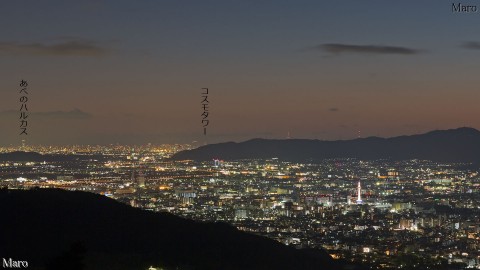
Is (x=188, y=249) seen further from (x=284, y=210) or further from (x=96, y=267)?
(x=284, y=210)

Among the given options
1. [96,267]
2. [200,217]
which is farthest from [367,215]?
[96,267]

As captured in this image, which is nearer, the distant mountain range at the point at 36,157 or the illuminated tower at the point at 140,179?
the illuminated tower at the point at 140,179

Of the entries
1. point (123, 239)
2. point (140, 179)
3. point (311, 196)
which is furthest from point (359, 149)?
point (123, 239)

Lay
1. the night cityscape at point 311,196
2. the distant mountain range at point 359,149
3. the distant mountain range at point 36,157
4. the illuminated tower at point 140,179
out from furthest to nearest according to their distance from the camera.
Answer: the distant mountain range at point 359,149 → the distant mountain range at point 36,157 → the illuminated tower at point 140,179 → the night cityscape at point 311,196

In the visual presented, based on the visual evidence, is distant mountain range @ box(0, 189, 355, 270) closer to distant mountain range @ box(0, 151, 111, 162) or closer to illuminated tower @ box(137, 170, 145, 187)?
illuminated tower @ box(137, 170, 145, 187)

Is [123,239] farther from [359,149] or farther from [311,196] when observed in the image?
[359,149]

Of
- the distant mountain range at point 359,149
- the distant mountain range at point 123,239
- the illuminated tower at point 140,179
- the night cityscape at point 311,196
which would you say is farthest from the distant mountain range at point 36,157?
the distant mountain range at point 123,239

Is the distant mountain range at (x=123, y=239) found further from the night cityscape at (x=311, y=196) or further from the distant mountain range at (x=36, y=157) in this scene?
the distant mountain range at (x=36, y=157)

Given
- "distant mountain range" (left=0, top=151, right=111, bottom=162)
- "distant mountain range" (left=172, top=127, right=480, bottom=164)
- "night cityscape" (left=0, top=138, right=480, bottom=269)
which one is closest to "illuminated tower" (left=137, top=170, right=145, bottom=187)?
"night cityscape" (left=0, top=138, right=480, bottom=269)
